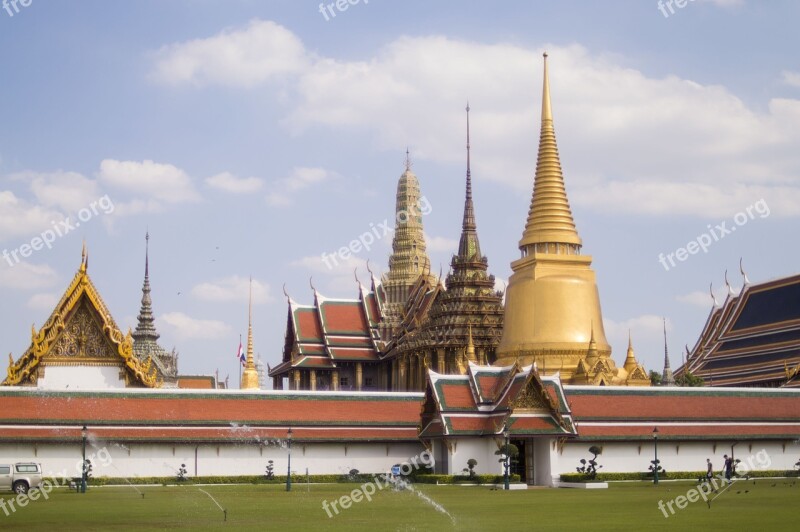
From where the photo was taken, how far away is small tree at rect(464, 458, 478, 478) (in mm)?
43594

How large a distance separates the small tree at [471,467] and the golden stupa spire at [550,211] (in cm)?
2306

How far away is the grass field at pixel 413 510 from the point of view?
23845 millimetres

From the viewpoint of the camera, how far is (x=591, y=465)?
45156 millimetres

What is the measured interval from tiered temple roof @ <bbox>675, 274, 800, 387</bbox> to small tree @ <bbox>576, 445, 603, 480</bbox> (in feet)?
72.8

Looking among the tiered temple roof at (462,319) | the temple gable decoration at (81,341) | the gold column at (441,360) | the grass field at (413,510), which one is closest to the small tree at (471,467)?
the grass field at (413,510)

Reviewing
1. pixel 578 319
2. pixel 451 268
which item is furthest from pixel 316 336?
pixel 578 319

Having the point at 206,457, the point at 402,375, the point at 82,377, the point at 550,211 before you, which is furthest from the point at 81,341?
the point at 402,375

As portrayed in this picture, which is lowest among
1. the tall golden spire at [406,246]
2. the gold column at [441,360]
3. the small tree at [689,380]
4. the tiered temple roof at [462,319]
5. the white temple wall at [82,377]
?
the white temple wall at [82,377]

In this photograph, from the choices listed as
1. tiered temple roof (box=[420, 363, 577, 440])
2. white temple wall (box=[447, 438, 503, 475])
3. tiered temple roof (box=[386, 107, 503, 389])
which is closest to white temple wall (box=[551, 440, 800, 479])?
tiered temple roof (box=[420, 363, 577, 440])

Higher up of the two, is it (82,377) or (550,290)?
(550,290)

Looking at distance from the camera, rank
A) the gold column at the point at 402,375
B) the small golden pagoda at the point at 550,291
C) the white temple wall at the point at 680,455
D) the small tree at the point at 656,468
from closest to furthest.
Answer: the small tree at the point at 656,468
the white temple wall at the point at 680,455
the small golden pagoda at the point at 550,291
the gold column at the point at 402,375

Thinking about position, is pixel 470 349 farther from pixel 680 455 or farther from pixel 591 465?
pixel 591 465

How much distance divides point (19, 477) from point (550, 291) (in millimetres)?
34368

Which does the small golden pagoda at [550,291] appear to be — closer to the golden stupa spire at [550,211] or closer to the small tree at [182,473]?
the golden stupa spire at [550,211]
